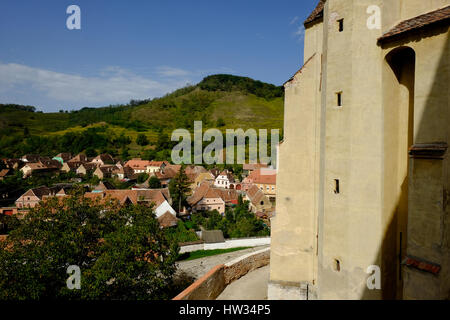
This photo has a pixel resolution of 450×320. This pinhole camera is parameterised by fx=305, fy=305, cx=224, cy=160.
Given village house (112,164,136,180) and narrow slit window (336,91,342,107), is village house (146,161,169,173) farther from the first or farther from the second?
narrow slit window (336,91,342,107)

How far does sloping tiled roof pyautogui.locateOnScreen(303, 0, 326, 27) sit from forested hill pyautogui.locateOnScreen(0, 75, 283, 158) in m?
97.1

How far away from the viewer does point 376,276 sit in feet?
28.2

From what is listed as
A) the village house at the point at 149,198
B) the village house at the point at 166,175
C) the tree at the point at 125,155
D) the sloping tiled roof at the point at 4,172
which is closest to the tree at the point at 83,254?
the village house at the point at 149,198

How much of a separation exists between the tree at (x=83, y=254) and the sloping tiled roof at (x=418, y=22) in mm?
14426

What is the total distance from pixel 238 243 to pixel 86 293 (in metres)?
24.9

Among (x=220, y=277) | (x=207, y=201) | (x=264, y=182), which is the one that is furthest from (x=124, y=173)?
(x=220, y=277)

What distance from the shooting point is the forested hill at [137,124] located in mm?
117094

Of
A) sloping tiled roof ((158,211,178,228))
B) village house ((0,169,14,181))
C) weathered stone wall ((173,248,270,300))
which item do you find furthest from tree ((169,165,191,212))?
village house ((0,169,14,181))

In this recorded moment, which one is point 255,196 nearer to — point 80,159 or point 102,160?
point 102,160

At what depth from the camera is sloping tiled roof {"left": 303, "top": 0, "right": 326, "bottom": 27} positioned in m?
11.7

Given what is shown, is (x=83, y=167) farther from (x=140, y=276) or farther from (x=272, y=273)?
(x=272, y=273)

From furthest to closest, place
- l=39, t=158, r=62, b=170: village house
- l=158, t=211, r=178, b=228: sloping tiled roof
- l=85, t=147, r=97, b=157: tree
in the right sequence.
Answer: l=85, t=147, r=97, b=157: tree, l=39, t=158, r=62, b=170: village house, l=158, t=211, r=178, b=228: sloping tiled roof

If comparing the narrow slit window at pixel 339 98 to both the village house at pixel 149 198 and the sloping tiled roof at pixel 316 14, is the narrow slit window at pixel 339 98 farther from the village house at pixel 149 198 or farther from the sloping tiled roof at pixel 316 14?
the village house at pixel 149 198

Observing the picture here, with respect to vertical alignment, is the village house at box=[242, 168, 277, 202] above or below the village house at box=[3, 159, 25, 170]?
below
